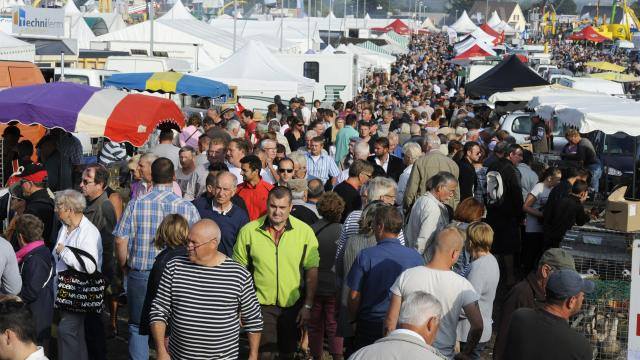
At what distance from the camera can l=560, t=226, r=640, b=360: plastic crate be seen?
24.1ft

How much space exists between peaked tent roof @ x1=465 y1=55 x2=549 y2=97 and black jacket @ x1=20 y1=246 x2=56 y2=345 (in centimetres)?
1783

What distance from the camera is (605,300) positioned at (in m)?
7.56

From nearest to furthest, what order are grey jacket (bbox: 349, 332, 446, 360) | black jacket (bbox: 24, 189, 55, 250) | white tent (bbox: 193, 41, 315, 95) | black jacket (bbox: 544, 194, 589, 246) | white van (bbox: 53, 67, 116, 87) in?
grey jacket (bbox: 349, 332, 446, 360)
black jacket (bbox: 24, 189, 55, 250)
black jacket (bbox: 544, 194, 589, 246)
white van (bbox: 53, 67, 116, 87)
white tent (bbox: 193, 41, 315, 95)

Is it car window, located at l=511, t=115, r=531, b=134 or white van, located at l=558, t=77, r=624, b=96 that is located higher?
white van, located at l=558, t=77, r=624, b=96

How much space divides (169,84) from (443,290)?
36.4 ft

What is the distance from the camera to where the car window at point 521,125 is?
821 inches

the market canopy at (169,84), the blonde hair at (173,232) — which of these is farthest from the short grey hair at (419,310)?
the market canopy at (169,84)

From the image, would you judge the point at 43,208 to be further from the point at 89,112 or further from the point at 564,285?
the point at 564,285

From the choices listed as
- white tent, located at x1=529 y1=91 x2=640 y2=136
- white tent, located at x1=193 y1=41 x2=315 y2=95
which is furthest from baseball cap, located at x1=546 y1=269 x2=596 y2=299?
white tent, located at x1=193 y1=41 x2=315 y2=95

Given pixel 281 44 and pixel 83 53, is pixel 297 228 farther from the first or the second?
pixel 281 44

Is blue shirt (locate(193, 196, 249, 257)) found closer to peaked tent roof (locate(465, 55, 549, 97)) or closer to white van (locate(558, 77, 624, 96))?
peaked tent roof (locate(465, 55, 549, 97))

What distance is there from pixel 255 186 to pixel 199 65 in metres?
23.6

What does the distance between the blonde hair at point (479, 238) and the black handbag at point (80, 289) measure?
8.69 feet

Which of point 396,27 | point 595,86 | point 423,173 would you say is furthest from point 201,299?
point 396,27
